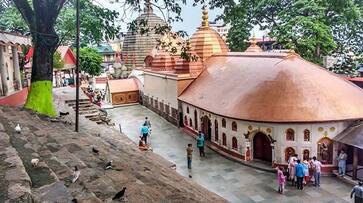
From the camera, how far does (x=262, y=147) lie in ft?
60.0

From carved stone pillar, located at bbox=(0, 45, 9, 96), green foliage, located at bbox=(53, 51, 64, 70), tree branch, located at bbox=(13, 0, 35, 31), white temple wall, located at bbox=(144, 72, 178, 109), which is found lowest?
white temple wall, located at bbox=(144, 72, 178, 109)

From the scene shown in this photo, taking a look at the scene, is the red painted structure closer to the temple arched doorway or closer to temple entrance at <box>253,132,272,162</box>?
temple entrance at <box>253,132,272,162</box>

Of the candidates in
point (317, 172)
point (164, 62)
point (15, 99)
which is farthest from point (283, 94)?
point (164, 62)

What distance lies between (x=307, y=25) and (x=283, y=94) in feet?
27.6

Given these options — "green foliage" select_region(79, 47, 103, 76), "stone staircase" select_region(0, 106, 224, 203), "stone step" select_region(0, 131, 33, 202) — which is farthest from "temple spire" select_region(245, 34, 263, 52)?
"stone step" select_region(0, 131, 33, 202)

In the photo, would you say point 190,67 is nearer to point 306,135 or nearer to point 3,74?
point 306,135

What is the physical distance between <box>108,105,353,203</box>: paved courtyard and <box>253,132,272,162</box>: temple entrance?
3.86 feet

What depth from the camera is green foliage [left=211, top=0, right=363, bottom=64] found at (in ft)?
78.3

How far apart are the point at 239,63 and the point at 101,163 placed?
18.4 metres

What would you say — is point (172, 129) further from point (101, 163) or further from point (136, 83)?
point (101, 163)

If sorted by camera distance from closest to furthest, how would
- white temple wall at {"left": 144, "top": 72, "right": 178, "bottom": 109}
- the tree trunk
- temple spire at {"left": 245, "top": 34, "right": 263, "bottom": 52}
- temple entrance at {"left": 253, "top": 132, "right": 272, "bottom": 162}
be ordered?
the tree trunk < temple entrance at {"left": 253, "top": 132, "right": 272, "bottom": 162} < white temple wall at {"left": 144, "top": 72, "right": 178, "bottom": 109} < temple spire at {"left": 245, "top": 34, "right": 263, "bottom": 52}

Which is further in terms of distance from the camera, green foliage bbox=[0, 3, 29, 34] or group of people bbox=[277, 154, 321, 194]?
green foliage bbox=[0, 3, 29, 34]

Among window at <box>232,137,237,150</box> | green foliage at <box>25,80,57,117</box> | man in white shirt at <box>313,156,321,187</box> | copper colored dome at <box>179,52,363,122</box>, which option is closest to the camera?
green foliage at <box>25,80,57,117</box>

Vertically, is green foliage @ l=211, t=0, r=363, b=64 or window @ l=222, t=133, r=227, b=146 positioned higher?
green foliage @ l=211, t=0, r=363, b=64
